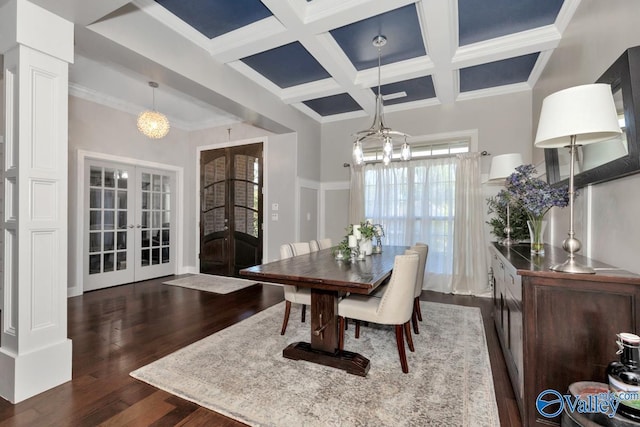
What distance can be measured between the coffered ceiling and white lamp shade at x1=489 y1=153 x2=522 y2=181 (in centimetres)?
113

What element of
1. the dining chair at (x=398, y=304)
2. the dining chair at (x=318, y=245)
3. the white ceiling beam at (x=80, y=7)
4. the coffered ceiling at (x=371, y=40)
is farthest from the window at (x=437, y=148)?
the white ceiling beam at (x=80, y=7)

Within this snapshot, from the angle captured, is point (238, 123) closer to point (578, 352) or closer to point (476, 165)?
point (476, 165)

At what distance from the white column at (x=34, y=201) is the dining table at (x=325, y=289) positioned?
129 centimetres

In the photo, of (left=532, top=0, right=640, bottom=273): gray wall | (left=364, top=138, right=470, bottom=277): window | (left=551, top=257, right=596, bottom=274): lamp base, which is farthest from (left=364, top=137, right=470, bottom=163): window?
(left=551, top=257, right=596, bottom=274): lamp base

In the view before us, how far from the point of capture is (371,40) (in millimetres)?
2986

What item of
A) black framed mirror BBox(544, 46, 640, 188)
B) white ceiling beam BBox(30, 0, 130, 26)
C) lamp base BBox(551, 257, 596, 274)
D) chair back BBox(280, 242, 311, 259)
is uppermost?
white ceiling beam BBox(30, 0, 130, 26)

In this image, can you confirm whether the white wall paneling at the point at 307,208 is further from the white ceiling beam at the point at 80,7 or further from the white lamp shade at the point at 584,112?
the white lamp shade at the point at 584,112

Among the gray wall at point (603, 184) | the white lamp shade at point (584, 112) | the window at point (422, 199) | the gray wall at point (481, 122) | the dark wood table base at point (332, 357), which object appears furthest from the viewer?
the window at point (422, 199)

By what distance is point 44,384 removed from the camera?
6.37ft

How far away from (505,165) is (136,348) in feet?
12.3

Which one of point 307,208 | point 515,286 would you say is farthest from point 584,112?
point 307,208

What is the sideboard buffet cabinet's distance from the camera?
4.48 ft

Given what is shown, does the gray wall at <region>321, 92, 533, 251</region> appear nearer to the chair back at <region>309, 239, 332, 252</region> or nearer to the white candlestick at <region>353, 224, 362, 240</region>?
the chair back at <region>309, 239, 332, 252</region>

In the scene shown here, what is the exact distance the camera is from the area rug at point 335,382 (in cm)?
171
